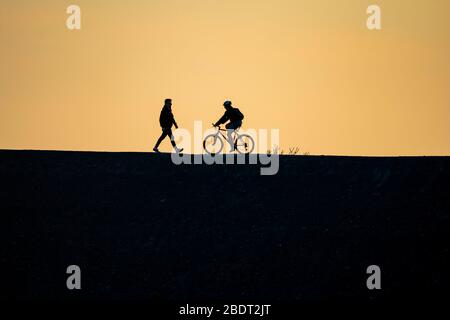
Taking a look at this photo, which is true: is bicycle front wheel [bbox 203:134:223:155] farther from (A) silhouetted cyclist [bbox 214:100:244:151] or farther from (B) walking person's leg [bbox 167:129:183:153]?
(B) walking person's leg [bbox 167:129:183:153]

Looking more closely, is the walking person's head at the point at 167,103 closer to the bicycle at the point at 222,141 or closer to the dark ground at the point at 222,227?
the dark ground at the point at 222,227

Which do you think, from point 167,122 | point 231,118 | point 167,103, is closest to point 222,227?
point 231,118

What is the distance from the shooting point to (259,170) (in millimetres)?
42500

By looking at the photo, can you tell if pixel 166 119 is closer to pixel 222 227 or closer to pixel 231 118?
pixel 231 118

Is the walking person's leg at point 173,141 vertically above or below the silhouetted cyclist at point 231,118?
below

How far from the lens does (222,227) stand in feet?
142

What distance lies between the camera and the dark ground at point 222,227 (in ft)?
139

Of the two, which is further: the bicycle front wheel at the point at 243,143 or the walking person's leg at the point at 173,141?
the bicycle front wheel at the point at 243,143

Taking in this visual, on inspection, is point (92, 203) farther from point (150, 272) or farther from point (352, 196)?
point (352, 196)

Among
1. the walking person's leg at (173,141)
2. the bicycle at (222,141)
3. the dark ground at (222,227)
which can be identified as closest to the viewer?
the walking person's leg at (173,141)

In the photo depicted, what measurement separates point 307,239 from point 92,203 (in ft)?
22.0

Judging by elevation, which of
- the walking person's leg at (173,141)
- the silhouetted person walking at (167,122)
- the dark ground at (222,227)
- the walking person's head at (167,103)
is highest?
the walking person's head at (167,103)

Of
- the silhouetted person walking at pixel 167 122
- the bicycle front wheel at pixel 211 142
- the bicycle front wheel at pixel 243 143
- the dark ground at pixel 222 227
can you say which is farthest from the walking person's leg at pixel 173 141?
the bicycle front wheel at pixel 243 143
